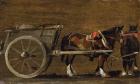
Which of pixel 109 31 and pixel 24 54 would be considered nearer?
pixel 24 54

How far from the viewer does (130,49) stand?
19672mm

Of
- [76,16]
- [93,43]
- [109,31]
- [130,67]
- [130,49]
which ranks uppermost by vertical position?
[76,16]

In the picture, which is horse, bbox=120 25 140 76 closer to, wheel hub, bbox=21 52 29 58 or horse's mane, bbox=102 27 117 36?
horse's mane, bbox=102 27 117 36

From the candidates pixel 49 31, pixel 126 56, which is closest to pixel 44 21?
pixel 49 31

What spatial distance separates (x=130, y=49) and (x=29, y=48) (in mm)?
1648

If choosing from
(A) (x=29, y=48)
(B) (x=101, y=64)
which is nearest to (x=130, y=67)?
(B) (x=101, y=64)

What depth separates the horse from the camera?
19641 millimetres

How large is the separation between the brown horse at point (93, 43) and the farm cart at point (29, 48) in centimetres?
18

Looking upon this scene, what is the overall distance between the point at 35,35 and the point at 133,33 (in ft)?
5.23

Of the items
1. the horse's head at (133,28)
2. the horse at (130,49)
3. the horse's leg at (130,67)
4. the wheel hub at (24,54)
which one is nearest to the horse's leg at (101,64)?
the horse at (130,49)

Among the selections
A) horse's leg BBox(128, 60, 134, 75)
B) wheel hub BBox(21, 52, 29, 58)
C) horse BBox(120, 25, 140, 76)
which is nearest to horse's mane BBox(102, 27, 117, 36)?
horse BBox(120, 25, 140, 76)

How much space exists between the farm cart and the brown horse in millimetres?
179

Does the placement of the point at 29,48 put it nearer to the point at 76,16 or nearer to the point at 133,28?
the point at 76,16

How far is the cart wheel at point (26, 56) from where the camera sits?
768 inches
